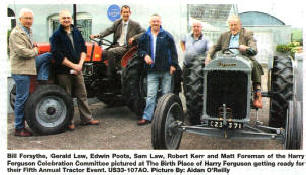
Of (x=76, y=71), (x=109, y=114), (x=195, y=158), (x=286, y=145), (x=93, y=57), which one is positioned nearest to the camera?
(x=286, y=145)

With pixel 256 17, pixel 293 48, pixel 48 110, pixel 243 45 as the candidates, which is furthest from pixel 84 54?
pixel 256 17

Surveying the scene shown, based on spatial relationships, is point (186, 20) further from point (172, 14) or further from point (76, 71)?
point (76, 71)

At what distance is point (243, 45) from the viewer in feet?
11.9

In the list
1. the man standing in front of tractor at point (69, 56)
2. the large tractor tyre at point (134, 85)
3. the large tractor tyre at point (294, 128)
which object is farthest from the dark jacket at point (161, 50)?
the large tractor tyre at point (294, 128)

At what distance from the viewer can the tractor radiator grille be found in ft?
10.2

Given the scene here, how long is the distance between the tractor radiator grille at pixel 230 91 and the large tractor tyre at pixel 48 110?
1659 mm

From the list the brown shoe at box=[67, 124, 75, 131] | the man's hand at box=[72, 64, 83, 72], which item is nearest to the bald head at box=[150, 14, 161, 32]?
the man's hand at box=[72, 64, 83, 72]

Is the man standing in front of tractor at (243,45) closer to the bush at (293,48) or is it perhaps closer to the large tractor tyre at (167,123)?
the large tractor tyre at (167,123)

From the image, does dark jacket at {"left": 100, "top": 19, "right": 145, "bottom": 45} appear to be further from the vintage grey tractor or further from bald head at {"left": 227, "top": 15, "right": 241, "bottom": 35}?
the vintage grey tractor

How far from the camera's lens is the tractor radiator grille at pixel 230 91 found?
3.11 metres

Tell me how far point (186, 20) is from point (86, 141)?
12.8 ft

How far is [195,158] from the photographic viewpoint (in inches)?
120

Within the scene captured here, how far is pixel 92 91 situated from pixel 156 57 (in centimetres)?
96

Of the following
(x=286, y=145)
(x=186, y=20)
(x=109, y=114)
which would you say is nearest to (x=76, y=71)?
(x=109, y=114)
